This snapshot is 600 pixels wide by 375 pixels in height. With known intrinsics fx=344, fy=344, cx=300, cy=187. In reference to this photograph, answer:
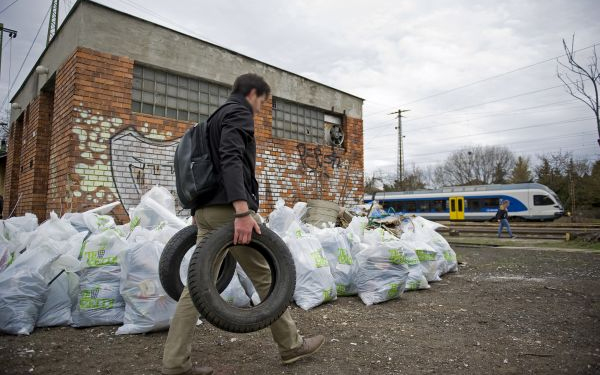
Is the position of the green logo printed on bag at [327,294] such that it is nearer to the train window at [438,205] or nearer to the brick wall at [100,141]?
the brick wall at [100,141]

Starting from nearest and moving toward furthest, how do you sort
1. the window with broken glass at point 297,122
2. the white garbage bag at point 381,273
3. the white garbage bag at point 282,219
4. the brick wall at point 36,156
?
the white garbage bag at point 381,273 → the white garbage bag at point 282,219 → the brick wall at point 36,156 → the window with broken glass at point 297,122

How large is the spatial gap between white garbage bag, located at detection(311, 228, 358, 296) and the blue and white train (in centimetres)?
1459

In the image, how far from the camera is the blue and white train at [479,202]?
62.5 ft

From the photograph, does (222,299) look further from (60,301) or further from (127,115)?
(127,115)

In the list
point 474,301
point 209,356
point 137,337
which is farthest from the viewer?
point 474,301

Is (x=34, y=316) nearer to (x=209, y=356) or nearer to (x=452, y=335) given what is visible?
(x=209, y=356)

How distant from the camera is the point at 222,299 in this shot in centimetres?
181

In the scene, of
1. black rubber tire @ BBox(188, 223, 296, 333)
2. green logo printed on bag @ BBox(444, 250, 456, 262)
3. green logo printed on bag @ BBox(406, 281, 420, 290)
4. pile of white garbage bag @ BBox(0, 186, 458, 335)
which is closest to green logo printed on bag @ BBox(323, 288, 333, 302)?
pile of white garbage bag @ BBox(0, 186, 458, 335)

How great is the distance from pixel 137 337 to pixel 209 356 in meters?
0.72

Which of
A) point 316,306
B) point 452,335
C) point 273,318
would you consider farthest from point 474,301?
point 273,318

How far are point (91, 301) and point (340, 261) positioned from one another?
239 centimetres

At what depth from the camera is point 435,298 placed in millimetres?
3879

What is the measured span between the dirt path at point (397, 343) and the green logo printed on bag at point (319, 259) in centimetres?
42

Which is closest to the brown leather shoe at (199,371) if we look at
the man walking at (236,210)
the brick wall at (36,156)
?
the man walking at (236,210)
